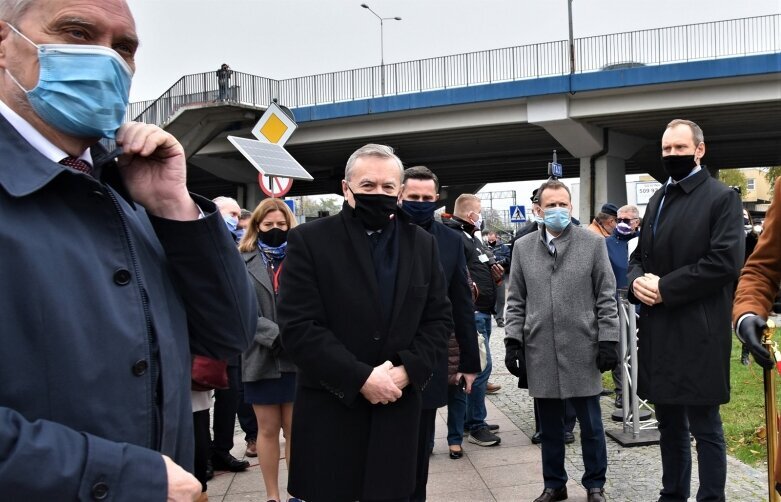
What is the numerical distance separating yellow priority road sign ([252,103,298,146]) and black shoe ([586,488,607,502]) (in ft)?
15.7

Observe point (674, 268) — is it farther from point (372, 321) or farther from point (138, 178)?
point (138, 178)

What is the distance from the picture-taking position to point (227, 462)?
5.66 meters

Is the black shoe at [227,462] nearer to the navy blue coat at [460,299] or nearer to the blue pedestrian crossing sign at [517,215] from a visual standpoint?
the navy blue coat at [460,299]

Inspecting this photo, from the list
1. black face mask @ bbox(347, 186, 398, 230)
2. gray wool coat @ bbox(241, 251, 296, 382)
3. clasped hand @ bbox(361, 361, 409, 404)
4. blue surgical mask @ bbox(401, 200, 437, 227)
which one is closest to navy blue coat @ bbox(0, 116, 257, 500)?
clasped hand @ bbox(361, 361, 409, 404)

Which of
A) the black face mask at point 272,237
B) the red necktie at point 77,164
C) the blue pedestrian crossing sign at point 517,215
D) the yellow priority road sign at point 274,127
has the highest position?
the blue pedestrian crossing sign at point 517,215

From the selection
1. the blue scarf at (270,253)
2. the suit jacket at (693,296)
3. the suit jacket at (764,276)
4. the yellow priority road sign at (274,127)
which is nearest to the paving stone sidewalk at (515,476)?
the suit jacket at (693,296)

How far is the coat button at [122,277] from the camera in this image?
4.99ft

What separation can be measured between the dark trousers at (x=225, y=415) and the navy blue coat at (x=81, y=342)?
4.09 metres

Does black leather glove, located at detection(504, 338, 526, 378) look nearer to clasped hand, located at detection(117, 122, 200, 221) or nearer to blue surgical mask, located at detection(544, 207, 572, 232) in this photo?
blue surgical mask, located at detection(544, 207, 572, 232)

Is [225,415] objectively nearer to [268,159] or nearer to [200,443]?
[200,443]

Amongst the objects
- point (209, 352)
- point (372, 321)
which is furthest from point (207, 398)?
point (209, 352)

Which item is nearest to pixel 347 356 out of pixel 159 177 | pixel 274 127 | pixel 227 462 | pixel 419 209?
pixel 159 177

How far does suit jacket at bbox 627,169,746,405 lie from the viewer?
3900 mm

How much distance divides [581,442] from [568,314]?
0.90 meters
